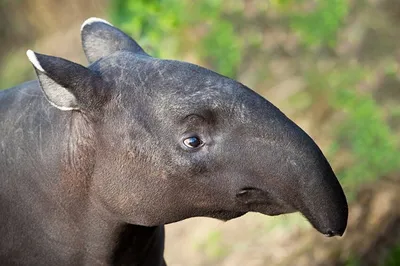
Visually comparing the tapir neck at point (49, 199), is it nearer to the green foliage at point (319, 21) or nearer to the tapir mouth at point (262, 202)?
the tapir mouth at point (262, 202)

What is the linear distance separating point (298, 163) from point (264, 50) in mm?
5642

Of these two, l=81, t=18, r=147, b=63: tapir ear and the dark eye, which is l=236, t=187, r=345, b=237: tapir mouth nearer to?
the dark eye

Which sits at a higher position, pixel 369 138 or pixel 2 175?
pixel 369 138

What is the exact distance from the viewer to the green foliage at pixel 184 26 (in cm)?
800

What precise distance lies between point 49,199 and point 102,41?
0.81 metres

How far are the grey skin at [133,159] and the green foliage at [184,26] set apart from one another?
3.70m

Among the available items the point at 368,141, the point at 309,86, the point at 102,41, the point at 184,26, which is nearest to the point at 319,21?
the point at 309,86

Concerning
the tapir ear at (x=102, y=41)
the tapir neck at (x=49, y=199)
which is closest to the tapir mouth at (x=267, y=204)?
the tapir neck at (x=49, y=199)

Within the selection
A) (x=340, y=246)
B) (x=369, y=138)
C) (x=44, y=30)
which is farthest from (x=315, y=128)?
(x=44, y=30)

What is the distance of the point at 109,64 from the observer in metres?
3.98

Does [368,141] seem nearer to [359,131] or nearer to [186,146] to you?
[359,131]

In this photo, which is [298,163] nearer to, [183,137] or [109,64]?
[183,137]

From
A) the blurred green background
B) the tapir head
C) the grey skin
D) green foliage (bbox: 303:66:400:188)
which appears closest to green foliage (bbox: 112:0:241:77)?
the blurred green background

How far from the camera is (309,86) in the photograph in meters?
8.28
